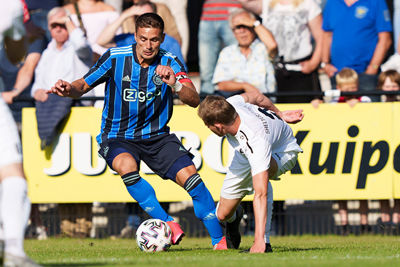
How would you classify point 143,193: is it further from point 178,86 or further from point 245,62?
point 245,62

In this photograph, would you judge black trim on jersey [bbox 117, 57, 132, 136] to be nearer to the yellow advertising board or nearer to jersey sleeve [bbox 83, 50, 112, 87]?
jersey sleeve [bbox 83, 50, 112, 87]

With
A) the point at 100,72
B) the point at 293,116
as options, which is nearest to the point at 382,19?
the point at 293,116

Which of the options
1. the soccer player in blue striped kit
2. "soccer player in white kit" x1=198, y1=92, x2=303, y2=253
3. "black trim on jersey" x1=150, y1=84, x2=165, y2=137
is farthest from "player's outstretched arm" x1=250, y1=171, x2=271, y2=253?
"black trim on jersey" x1=150, y1=84, x2=165, y2=137

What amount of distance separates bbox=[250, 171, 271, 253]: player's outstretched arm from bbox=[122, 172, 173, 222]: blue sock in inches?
60.4

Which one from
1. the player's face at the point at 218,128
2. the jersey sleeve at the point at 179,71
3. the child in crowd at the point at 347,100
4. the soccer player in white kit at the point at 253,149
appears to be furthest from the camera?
the child in crowd at the point at 347,100

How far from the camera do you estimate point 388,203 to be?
37.9 feet

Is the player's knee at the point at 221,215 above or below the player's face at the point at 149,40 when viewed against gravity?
below

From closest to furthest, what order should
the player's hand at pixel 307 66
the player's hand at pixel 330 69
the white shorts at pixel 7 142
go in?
the white shorts at pixel 7 142
the player's hand at pixel 330 69
the player's hand at pixel 307 66

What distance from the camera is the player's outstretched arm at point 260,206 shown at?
7320mm

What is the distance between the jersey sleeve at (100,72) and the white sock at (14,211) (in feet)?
11.2

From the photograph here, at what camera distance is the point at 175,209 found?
1328 centimetres

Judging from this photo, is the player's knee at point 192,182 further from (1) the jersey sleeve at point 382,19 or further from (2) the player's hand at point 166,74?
(1) the jersey sleeve at point 382,19

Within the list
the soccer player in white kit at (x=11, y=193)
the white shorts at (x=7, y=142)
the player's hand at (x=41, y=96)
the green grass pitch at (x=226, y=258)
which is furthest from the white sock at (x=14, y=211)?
the player's hand at (x=41, y=96)

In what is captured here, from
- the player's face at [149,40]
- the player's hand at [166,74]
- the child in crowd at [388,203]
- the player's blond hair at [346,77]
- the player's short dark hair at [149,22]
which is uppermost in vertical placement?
the player's short dark hair at [149,22]
